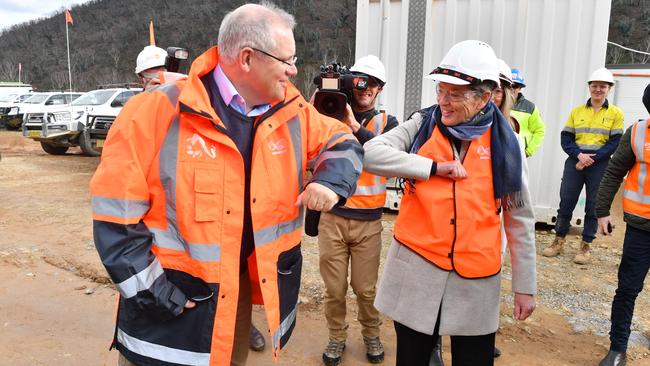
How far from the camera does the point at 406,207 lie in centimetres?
238

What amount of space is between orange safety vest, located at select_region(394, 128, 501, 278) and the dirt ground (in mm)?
1571

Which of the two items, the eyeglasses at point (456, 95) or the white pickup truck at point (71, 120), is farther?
the white pickup truck at point (71, 120)

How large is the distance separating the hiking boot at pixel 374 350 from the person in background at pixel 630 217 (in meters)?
1.48

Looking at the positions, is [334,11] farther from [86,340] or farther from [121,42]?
[86,340]

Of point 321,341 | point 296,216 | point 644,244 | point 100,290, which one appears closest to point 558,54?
point 644,244

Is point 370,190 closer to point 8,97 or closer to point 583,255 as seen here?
point 583,255

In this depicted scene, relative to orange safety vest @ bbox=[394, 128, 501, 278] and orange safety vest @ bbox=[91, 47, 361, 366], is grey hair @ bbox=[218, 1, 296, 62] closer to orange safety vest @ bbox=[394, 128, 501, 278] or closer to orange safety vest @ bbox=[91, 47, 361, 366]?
orange safety vest @ bbox=[91, 47, 361, 366]

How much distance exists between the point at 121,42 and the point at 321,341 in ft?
251

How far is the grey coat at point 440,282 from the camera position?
2244 mm

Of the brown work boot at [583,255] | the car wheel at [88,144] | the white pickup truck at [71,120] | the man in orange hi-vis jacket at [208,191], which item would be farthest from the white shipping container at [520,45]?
the car wheel at [88,144]

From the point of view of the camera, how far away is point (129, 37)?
7181cm

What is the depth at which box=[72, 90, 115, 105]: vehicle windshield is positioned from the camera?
46.3ft

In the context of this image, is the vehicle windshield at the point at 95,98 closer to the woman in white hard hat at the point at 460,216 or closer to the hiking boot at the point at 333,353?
the hiking boot at the point at 333,353

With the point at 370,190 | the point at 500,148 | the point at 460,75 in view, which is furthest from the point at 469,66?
the point at 370,190
